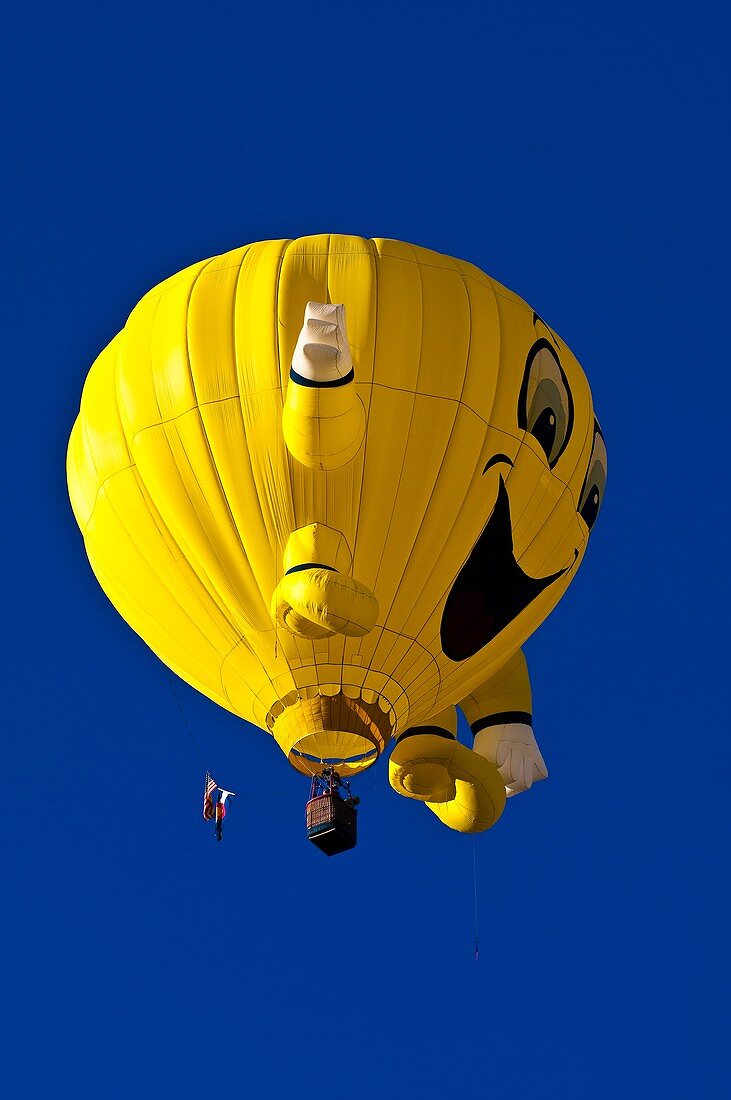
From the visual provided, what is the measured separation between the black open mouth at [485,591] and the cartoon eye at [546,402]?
0.43 metres

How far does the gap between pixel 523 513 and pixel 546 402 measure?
630 mm

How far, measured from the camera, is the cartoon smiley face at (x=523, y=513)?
37.6 feet

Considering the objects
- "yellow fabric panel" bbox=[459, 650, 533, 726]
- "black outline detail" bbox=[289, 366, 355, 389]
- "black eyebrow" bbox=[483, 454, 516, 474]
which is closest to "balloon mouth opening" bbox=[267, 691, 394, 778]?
"black eyebrow" bbox=[483, 454, 516, 474]

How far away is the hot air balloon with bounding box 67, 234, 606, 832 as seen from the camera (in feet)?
36.2

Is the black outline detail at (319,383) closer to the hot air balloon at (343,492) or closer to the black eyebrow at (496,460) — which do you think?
the hot air balloon at (343,492)

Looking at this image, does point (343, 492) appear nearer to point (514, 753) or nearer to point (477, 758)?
point (477, 758)

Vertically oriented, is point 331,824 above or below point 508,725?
below

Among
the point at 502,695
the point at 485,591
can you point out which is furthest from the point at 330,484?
the point at 502,695

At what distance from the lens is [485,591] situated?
1155cm

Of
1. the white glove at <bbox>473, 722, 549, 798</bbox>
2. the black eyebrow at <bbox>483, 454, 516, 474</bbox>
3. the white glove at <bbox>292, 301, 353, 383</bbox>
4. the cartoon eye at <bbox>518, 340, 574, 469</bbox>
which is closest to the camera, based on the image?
the white glove at <bbox>292, 301, 353, 383</bbox>

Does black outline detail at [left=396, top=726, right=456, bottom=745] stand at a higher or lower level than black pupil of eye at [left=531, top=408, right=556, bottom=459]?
lower

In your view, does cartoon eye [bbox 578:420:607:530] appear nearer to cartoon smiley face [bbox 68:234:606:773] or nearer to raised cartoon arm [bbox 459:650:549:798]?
cartoon smiley face [bbox 68:234:606:773]

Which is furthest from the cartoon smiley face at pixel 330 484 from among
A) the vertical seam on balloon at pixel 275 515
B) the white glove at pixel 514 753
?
the white glove at pixel 514 753

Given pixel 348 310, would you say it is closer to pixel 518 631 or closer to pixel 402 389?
pixel 402 389
